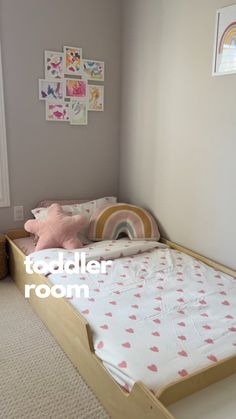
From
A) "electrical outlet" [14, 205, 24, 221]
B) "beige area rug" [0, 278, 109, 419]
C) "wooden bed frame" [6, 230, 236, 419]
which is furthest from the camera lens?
"electrical outlet" [14, 205, 24, 221]

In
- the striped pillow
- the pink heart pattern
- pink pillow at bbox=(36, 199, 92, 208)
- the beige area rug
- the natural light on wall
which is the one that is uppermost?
the natural light on wall

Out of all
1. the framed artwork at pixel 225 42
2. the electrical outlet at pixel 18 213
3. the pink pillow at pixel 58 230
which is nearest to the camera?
the framed artwork at pixel 225 42

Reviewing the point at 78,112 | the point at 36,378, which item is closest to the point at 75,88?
the point at 78,112

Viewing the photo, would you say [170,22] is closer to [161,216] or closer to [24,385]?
[161,216]

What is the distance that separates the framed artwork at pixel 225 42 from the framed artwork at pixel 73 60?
1152 millimetres

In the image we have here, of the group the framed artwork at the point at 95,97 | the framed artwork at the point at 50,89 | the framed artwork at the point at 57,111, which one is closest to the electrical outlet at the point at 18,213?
the framed artwork at the point at 57,111

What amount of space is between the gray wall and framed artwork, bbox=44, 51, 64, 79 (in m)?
0.04

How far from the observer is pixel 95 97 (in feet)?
9.79

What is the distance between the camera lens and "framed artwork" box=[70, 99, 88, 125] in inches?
114

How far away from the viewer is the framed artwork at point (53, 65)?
2.72 metres

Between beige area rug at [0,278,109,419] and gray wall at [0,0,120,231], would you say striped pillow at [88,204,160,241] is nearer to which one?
gray wall at [0,0,120,231]

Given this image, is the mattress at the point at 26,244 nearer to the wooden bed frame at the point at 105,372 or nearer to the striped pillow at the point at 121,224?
the wooden bed frame at the point at 105,372

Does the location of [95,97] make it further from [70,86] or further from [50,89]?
[50,89]

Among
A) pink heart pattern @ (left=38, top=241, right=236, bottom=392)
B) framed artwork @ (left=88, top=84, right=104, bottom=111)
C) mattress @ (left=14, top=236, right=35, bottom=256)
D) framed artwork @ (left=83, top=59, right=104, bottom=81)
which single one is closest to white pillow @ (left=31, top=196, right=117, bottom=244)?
mattress @ (left=14, top=236, right=35, bottom=256)
